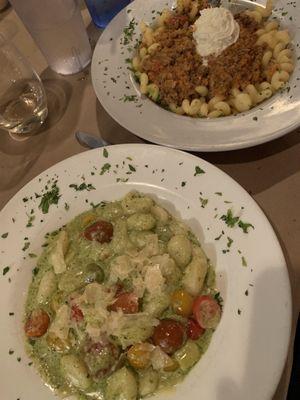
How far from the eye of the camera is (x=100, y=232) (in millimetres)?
1362

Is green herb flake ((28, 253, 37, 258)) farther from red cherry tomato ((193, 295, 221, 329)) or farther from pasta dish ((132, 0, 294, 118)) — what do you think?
pasta dish ((132, 0, 294, 118))

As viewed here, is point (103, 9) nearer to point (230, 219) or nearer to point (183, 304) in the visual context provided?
point (230, 219)

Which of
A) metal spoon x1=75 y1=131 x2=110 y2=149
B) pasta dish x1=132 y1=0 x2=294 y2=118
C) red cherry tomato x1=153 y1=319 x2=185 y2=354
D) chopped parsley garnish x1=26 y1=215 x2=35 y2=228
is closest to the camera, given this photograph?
red cherry tomato x1=153 y1=319 x2=185 y2=354

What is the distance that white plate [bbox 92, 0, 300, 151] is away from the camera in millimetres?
1391

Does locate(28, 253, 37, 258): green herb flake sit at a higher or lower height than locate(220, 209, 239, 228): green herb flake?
higher

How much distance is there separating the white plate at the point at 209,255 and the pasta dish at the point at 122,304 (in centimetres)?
3

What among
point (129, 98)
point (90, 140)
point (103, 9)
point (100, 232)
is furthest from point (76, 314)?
point (103, 9)

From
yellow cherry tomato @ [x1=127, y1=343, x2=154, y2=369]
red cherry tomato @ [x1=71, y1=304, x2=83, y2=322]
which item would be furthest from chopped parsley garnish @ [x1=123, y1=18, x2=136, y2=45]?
yellow cherry tomato @ [x1=127, y1=343, x2=154, y2=369]

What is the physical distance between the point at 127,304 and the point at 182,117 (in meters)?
0.66

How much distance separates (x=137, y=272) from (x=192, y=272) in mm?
151

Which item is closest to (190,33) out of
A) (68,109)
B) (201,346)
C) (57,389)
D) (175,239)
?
(68,109)

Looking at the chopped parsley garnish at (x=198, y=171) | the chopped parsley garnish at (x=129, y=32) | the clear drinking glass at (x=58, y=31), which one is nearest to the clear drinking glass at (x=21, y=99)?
the clear drinking glass at (x=58, y=31)

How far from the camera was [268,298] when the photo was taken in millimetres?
1063

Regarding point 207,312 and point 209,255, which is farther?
point 209,255
